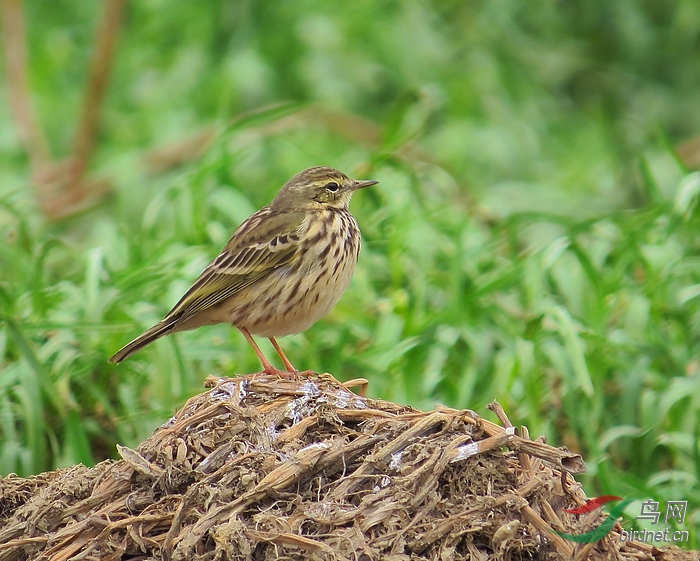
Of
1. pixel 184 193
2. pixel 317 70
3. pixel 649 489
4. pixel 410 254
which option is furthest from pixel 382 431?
pixel 317 70

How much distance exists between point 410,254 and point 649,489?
8.10 ft

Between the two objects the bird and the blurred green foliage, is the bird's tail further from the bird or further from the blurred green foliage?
the blurred green foliage

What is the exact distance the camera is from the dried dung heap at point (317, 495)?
3.19 meters

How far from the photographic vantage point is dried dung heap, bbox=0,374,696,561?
3.19 metres

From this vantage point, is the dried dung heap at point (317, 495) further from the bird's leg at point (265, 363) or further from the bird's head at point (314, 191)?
the bird's head at point (314, 191)

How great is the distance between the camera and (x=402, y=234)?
6699 mm

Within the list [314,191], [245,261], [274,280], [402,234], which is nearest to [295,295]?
[274,280]

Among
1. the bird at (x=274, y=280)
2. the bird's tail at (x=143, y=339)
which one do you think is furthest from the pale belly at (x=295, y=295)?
the bird's tail at (x=143, y=339)

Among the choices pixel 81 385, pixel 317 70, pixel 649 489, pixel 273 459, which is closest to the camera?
pixel 273 459

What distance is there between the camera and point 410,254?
6.88m

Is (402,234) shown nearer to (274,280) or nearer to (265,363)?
(274,280)

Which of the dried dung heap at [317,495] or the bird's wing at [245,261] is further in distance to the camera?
the bird's wing at [245,261]

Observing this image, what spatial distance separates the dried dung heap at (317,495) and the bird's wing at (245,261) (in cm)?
130

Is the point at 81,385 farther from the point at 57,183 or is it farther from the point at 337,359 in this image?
the point at 57,183
